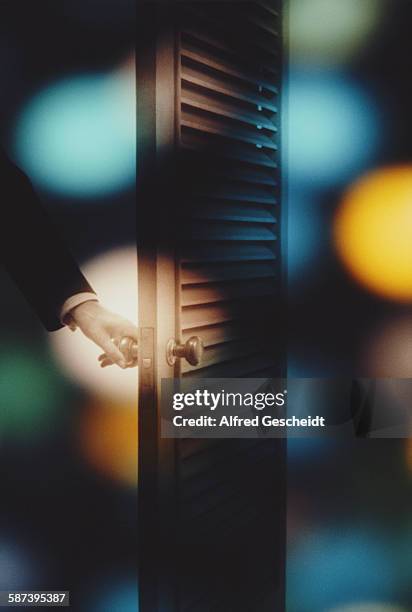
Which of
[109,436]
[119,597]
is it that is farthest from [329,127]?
[119,597]

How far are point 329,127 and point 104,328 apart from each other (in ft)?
2.29

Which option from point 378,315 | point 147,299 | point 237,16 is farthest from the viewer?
point 378,315

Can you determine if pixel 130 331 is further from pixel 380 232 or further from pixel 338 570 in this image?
pixel 338 570

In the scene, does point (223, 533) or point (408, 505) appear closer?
point (223, 533)

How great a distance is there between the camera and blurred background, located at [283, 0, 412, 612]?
1.83 meters

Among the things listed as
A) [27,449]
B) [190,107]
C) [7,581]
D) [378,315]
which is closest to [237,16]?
[190,107]

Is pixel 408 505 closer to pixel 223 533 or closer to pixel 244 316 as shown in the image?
pixel 223 533

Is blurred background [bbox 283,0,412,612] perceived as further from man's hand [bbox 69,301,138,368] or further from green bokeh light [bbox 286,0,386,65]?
man's hand [bbox 69,301,138,368]

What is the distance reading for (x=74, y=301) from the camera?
6.01 ft

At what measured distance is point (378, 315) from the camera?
189cm

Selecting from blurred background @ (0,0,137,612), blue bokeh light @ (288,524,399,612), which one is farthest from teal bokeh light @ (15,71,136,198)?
blue bokeh light @ (288,524,399,612)

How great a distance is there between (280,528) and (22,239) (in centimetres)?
95

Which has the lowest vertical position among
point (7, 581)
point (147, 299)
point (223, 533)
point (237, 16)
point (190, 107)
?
point (7, 581)

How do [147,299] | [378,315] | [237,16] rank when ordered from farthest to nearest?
1. [378,315]
2. [237,16]
3. [147,299]
